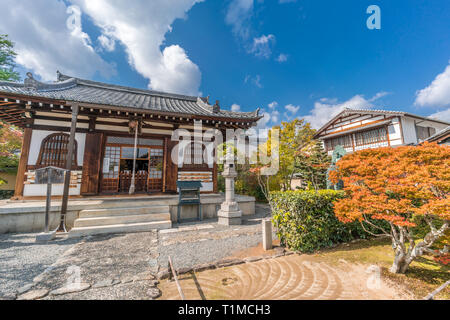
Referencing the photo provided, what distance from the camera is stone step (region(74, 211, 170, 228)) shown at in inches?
200

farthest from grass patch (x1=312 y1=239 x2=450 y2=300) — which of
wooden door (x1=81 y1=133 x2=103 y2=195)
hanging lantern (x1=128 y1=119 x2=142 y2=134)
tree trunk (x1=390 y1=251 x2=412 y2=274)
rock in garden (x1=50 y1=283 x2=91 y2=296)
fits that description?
wooden door (x1=81 y1=133 x2=103 y2=195)

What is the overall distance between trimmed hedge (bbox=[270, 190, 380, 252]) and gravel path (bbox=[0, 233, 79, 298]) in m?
4.79

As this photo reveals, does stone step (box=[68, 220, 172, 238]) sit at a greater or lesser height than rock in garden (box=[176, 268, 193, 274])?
greater

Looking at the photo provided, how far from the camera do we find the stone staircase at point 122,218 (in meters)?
5.02

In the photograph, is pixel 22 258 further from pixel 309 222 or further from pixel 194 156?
pixel 309 222

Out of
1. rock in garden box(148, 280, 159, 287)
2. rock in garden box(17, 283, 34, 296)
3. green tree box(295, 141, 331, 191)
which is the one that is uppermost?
green tree box(295, 141, 331, 191)

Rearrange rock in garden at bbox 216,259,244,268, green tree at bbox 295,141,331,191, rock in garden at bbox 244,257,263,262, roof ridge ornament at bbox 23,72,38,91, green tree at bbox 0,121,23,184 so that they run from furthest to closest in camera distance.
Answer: green tree at bbox 295,141,331,191
green tree at bbox 0,121,23,184
roof ridge ornament at bbox 23,72,38,91
rock in garden at bbox 244,257,263,262
rock in garden at bbox 216,259,244,268

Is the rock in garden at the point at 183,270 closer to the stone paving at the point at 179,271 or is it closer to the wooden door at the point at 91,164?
the stone paving at the point at 179,271

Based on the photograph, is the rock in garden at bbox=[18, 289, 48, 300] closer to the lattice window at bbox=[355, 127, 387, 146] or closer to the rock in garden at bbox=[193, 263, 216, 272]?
the rock in garden at bbox=[193, 263, 216, 272]

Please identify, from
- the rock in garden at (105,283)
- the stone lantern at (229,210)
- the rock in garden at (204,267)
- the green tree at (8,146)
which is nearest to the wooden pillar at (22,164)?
the green tree at (8,146)

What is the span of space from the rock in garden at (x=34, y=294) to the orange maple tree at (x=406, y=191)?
16.7 ft

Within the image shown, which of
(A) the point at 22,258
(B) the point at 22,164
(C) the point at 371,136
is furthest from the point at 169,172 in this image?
(C) the point at 371,136

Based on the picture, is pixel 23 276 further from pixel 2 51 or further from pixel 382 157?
pixel 2 51
